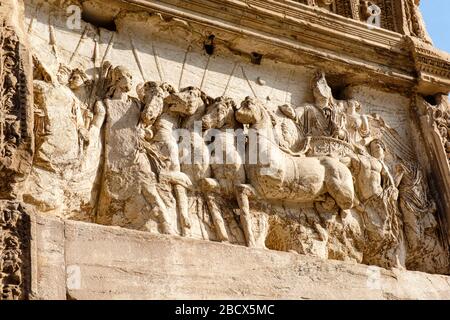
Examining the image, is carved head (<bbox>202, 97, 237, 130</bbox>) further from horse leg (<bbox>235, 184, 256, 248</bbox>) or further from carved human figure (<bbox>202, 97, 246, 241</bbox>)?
horse leg (<bbox>235, 184, 256, 248</bbox>)

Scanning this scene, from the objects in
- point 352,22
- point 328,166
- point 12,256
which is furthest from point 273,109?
point 12,256

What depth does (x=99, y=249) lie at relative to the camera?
5609mm

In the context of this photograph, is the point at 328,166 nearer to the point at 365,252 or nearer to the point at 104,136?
the point at 365,252

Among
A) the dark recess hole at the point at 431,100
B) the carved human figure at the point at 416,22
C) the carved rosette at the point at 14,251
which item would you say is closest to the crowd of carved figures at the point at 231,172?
the carved rosette at the point at 14,251

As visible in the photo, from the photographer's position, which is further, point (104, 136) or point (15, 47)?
point (104, 136)

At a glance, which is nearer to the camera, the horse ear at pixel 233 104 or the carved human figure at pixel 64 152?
the carved human figure at pixel 64 152

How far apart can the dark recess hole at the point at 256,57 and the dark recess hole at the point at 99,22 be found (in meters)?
1.07

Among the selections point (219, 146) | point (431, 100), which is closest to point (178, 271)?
point (219, 146)

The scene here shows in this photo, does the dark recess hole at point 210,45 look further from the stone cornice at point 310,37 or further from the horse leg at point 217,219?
the horse leg at point 217,219

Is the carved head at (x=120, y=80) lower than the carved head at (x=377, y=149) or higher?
higher

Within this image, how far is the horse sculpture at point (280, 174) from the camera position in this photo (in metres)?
6.47

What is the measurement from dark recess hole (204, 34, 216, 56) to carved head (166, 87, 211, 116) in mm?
540
